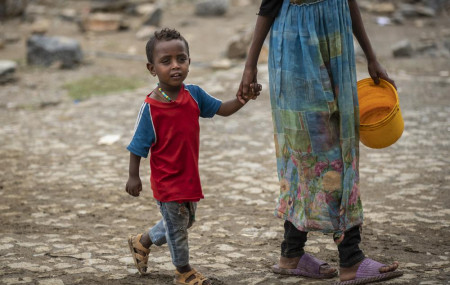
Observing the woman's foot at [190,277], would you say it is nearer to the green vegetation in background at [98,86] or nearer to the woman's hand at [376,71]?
the woman's hand at [376,71]

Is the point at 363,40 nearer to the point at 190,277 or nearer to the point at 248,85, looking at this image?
the point at 248,85

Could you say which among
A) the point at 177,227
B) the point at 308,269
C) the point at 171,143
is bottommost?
the point at 308,269

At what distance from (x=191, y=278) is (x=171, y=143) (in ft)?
2.19

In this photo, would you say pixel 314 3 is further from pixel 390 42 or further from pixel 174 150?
pixel 390 42

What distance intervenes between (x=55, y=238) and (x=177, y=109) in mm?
1509

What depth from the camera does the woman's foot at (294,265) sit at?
3266mm

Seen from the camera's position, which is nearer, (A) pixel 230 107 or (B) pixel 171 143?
(B) pixel 171 143

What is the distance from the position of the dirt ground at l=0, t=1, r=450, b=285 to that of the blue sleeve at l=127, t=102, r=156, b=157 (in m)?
0.73

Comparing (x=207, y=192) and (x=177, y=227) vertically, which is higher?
(x=177, y=227)

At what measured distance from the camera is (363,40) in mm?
3191

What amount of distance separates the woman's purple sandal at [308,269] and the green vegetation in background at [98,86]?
576cm

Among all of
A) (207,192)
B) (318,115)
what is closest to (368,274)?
(318,115)

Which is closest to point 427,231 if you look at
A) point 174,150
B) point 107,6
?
point 174,150

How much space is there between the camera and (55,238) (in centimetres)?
408
